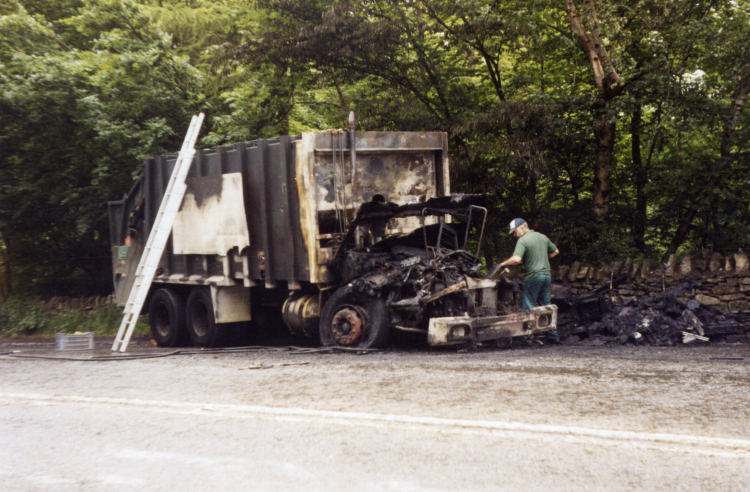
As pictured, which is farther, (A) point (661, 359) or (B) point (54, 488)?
(A) point (661, 359)

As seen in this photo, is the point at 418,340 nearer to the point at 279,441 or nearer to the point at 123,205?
the point at 279,441

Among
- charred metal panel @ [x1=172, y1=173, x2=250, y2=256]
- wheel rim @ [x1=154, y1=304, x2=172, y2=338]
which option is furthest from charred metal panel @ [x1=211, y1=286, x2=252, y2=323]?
wheel rim @ [x1=154, y1=304, x2=172, y2=338]

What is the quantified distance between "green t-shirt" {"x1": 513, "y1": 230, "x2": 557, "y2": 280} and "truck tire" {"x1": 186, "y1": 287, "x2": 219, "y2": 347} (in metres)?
4.90

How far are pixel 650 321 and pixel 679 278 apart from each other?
1.55 metres

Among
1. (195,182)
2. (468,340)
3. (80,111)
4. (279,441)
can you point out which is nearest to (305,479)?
(279,441)

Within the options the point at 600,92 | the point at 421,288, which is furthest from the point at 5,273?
the point at 600,92

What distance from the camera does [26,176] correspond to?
15.7 meters

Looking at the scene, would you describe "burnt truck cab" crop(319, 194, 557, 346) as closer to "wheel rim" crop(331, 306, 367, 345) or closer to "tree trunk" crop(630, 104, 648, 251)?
"wheel rim" crop(331, 306, 367, 345)

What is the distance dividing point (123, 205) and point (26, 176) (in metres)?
4.29

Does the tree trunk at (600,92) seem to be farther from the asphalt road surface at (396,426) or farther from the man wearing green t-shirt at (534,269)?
the asphalt road surface at (396,426)

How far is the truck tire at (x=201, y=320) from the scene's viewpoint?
1102 centimetres

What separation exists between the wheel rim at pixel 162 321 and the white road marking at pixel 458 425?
5.69 metres

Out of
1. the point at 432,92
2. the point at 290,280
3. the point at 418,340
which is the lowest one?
the point at 418,340

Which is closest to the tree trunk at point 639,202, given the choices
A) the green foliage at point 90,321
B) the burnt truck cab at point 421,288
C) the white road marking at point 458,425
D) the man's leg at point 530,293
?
the man's leg at point 530,293
